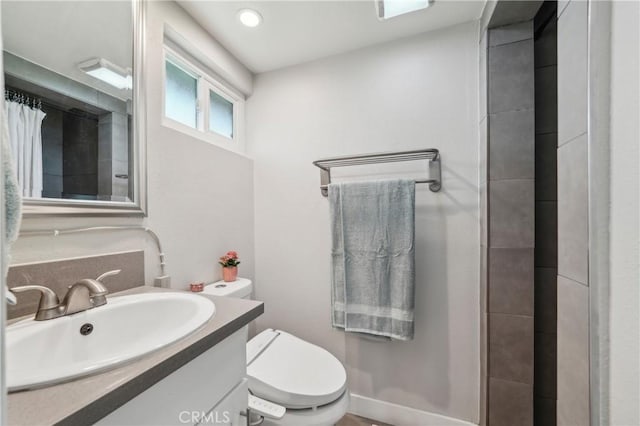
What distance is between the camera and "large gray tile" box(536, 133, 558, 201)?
120 centimetres

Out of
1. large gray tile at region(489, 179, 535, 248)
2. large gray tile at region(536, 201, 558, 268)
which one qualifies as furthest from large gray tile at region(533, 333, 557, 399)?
large gray tile at region(489, 179, 535, 248)

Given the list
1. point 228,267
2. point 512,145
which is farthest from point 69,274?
point 512,145

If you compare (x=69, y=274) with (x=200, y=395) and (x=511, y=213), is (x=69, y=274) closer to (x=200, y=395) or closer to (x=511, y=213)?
(x=200, y=395)

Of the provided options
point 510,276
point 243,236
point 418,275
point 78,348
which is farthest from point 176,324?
point 510,276

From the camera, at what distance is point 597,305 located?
0.48 m

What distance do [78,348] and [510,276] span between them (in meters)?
1.56

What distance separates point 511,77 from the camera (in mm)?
1213

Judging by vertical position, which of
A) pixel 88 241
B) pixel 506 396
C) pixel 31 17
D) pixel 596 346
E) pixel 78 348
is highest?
pixel 31 17

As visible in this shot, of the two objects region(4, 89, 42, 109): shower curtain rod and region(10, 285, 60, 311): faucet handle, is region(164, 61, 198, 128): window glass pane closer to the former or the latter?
region(4, 89, 42, 109): shower curtain rod

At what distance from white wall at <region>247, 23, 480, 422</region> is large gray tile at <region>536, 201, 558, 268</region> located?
246 millimetres

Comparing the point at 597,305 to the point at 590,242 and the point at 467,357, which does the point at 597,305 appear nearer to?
the point at 590,242

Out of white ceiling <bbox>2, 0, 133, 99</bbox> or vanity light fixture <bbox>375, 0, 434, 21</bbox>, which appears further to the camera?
vanity light fixture <bbox>375, 0, 434, 21</bbox>

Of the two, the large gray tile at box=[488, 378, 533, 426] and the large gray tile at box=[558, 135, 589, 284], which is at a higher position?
the large gray tile at box=[558, 135, 589, 284]

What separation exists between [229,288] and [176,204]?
1.53 feet
